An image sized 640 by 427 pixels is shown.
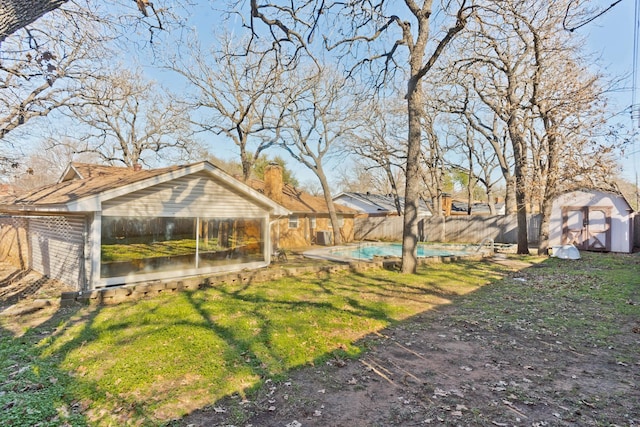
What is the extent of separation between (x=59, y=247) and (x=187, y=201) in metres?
3.71

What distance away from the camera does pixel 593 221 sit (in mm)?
17141

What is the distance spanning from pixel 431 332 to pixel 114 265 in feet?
26.6

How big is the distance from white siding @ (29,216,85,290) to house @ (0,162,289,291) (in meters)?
0.03

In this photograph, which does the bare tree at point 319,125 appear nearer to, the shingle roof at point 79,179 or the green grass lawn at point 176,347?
the shingle roof at point 79,179

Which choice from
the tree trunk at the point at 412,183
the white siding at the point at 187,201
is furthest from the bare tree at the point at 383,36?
the white siding at the point at 187,201

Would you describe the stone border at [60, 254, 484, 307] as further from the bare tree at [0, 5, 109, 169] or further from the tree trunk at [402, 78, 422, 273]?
the bare tree at [0, 5, 109, 169]

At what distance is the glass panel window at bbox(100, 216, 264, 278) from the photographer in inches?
359

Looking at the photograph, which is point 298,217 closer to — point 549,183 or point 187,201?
point 187,201

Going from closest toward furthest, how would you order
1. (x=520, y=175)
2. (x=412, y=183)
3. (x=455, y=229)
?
(x=412, y=183)
(x=520, y=175)
(x=455, y=229)

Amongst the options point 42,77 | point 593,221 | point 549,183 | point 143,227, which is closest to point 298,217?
point 143,227

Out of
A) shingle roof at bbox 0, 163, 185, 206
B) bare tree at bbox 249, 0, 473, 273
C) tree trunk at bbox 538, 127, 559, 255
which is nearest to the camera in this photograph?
bare tree at bbox 249, 0, 473, 273

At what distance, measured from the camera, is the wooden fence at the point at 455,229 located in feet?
67.0

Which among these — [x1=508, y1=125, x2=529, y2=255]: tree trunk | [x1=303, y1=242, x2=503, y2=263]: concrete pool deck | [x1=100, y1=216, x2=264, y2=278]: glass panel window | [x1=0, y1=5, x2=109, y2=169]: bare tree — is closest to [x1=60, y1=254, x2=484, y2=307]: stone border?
[x1=100, y1=216, x2=264, y2=278]: glass panel window

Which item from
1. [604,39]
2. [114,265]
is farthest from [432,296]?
[604,39]
